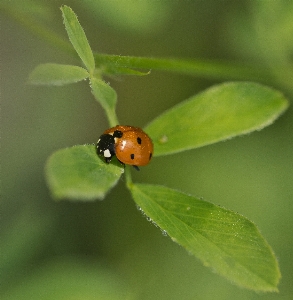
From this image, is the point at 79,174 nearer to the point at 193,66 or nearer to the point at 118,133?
the point at 118,133

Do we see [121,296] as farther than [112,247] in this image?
No

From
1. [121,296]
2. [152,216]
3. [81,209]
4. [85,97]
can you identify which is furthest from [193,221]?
[85,97]

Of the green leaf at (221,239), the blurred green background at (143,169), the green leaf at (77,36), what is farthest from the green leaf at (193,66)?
the green leaf at (221,239)

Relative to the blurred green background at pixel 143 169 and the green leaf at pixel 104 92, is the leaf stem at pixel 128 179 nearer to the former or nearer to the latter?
the green leaf at pixel 104 92

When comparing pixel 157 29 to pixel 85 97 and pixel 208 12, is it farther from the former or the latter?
pixel 85 97

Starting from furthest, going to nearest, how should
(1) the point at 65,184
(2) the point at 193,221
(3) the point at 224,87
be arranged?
1. (3) the point at 224,87
2. (2) the point at 193,221
3. (1) the point at 65,184

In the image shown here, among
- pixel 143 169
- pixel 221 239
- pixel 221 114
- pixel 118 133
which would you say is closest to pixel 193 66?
pixel 221 114

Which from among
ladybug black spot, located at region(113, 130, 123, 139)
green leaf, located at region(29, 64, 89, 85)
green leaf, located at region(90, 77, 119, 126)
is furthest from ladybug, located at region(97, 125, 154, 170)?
green leaf, located at region(29, 64, 89, 85)
